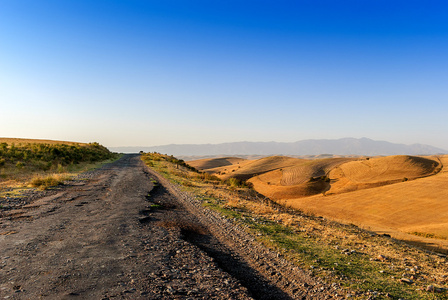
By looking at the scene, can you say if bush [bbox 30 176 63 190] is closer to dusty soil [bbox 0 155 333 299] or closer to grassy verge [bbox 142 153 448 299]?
dusty soil [bbox 0 155 333 299]

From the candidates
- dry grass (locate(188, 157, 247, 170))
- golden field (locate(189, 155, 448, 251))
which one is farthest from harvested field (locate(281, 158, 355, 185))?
dry grass (locate(188, 157, 247, 170))

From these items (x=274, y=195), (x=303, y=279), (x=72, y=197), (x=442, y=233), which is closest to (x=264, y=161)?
(x=274, y=195)

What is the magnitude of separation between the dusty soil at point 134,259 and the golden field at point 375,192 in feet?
36.3

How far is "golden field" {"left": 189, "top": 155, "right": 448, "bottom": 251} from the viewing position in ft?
66.8

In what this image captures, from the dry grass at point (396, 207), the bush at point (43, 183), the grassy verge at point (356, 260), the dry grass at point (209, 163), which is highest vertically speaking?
the bush at point (43, 183)

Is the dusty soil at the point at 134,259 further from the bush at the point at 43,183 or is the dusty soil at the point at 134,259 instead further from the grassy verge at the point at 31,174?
the grassy verge at the point at 31,174

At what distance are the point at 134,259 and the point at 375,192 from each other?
32.3m

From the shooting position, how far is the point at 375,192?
30594 millimetres

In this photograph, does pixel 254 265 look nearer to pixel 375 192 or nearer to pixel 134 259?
pixel 134 259

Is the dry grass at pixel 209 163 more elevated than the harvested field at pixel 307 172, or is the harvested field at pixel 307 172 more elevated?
the harvested field at pixel 307 172

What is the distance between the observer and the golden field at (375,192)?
20375mm

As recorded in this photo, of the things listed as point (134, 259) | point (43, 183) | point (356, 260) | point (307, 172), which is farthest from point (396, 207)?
point (43, 183)

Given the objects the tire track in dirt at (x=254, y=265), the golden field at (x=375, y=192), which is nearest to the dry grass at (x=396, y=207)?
the golden field at (x=375, y=192)

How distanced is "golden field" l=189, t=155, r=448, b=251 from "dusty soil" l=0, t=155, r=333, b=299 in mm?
11078
